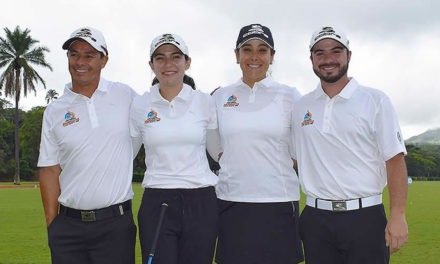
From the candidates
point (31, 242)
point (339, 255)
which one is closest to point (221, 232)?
point (339, 255)

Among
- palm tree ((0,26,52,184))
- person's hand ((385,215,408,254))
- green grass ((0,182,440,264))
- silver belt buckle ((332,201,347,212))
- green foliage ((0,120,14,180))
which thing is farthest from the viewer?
green foliage ((0,120,14,180))

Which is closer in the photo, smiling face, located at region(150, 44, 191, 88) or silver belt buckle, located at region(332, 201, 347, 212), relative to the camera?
silver belt buckle, located at region(332, 201, 347, 212)

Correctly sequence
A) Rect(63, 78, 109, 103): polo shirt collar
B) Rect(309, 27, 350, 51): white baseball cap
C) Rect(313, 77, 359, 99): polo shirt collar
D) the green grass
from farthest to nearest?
the green grass, Rect(63, 78, 109, 103): polo shirt collar, Rect(309, 27, 350, 51): white baseball cap, Rect(313, 77, 359, 99): polo shirt collar

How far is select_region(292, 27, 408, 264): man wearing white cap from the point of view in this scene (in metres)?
4.75

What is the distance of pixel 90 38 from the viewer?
5.32 meters

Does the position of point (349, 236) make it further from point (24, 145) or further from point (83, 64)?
point (24, 145)

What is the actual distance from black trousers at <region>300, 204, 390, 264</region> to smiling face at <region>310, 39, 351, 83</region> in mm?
1326

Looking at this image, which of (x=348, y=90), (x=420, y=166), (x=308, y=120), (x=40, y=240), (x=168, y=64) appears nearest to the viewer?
(x=348, y=90)

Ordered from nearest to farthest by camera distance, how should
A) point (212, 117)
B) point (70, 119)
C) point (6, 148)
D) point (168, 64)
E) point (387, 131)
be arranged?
point (387, 131)
point (168, 64)
point (70, 119)
point (212, 117)
point (6, 148)

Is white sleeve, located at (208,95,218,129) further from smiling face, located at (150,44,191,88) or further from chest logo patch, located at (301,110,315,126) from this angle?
chest logo patch, located at (301,110,315,126)

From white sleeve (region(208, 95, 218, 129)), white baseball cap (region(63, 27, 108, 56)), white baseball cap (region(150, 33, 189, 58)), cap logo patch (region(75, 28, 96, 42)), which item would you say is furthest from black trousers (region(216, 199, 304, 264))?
cap logo patch (region(75, 28, 96, 42))

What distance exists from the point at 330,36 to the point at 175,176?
81.3 inches

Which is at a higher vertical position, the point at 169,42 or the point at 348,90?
the point at 169,42

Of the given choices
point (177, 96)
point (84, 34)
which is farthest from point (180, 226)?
point (84, 34)
